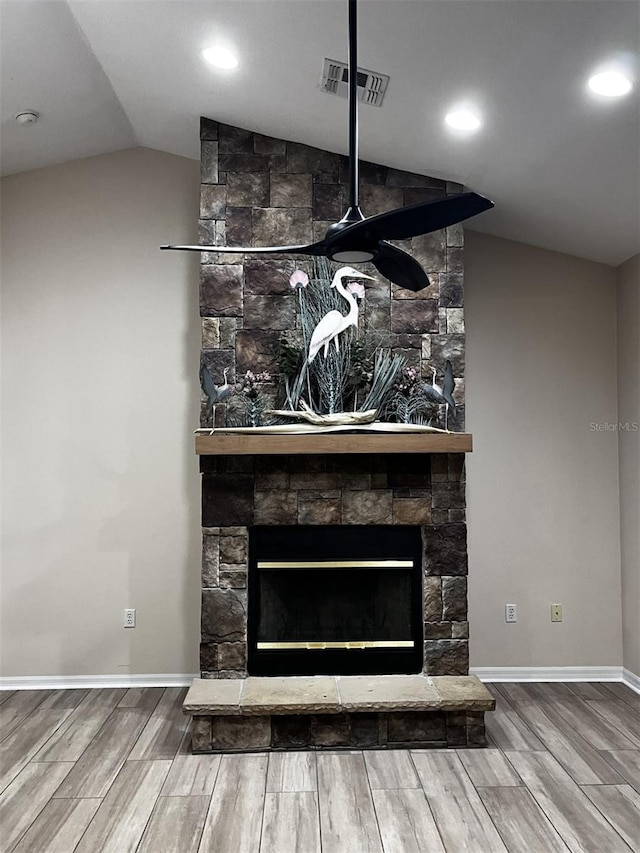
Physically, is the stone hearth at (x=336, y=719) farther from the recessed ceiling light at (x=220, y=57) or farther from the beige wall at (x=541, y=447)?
the recessed ceiling light at (x=220, y=57)

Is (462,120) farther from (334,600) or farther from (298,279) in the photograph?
(334,600)

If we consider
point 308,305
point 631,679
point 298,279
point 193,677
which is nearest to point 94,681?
point 193,677

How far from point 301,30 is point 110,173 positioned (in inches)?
77.1

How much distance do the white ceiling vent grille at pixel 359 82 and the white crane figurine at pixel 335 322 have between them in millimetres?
770

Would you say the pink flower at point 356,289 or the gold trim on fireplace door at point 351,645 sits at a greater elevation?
the pink flower at point 356,289

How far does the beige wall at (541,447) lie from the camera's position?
455 cm

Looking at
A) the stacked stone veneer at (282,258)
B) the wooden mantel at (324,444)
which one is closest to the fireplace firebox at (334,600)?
the wooden mantel at (324,444)

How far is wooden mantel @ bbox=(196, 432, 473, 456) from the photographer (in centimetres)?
363

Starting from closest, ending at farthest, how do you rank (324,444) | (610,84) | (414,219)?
1. (414,219)
2. (610,84)
3. (324,444)

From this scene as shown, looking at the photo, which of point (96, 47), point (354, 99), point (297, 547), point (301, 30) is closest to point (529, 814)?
point (297, 547)

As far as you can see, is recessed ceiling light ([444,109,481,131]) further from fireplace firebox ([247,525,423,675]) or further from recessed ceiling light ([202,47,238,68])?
fireplace firebox ([247,525,423,675])

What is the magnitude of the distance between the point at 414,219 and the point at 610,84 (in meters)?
1.29

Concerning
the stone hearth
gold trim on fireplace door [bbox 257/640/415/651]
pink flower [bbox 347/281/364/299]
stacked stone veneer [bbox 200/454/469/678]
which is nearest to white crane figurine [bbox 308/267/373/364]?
pink flower [bbox 347/281/364/299]

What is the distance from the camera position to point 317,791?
3053 mm
